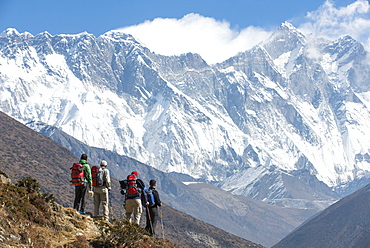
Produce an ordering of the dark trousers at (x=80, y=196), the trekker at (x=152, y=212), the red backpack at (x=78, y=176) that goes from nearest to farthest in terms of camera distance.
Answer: the red backpack at (x=78, y=176) → the dark trousers at (x=80, y=196) → the trekker at (x=152, y=212)

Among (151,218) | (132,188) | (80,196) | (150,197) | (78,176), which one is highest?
(78,176)

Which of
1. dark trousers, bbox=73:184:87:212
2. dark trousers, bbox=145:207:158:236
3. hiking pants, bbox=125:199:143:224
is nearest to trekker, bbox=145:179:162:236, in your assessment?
dark trousers, bbox=145:207:158:236

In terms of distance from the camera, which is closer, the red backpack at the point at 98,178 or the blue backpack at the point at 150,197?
the red backpack at the point at 98,178

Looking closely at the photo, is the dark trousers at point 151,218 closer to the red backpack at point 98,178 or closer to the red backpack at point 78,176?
the red backpack at point 98,178

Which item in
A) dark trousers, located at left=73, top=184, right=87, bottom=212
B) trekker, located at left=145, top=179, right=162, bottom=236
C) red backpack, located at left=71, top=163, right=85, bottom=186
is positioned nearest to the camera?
red backpack, located at left=71, top=163, right=85, bottom=186

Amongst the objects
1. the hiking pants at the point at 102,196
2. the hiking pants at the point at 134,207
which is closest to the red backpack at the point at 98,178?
the hiking pants at the point at 102,196

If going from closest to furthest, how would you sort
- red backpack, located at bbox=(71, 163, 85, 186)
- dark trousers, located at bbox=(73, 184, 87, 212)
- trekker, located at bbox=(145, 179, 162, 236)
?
red backpack, located at bbox=(71, 163, 85, 186)
dark trousers, located at bbox=(73, 184, 87, 212)
trekker, located at bbox=(145, 179, 162, 236)

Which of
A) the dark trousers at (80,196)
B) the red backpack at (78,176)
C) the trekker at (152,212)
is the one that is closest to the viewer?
the red backpack at (78,176)

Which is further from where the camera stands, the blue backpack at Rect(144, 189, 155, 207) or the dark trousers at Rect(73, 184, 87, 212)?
the blue backpack at Rect(144, 189, 155, 207)

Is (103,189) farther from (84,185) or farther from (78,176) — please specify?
(78,176)

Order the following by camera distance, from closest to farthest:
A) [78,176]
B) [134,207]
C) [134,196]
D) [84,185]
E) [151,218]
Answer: [78,176] < [84,185] < [134,196] < [134,207] < [151,218]

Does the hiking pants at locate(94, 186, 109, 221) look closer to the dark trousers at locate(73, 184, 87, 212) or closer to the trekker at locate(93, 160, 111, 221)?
the trekker at locate(93, 160, 111, 221)

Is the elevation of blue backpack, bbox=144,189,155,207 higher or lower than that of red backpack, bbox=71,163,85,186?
lower

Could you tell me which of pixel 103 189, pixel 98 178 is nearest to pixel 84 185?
pixel 98 178
